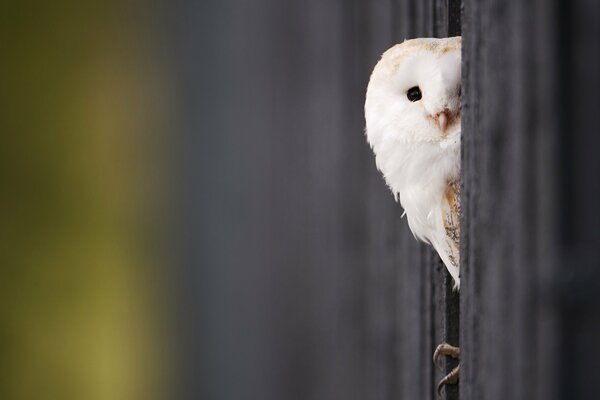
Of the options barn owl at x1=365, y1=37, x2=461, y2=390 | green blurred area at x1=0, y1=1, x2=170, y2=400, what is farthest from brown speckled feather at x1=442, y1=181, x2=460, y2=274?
green blurred area at x1=0, y1=1, x2=170, y2=400

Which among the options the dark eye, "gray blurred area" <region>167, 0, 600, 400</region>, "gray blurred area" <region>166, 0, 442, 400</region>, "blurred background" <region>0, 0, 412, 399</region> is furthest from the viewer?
"blurred background" <region>0, 0, 412, 399</region>

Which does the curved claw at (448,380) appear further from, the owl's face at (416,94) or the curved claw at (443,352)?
the owl's face at (416,94)

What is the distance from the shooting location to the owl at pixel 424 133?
693 mm

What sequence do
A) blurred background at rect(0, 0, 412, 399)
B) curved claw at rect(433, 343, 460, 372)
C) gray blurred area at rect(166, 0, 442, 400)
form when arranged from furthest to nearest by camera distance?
1. blurred background at rect(0, 0, 412, 399)
2. gray blurred area at rect(166, 0, 442, 400)
3. curved claw at rect(433, 343, 460, 372)

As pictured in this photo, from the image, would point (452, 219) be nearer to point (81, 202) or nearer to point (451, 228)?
point (451, 228)

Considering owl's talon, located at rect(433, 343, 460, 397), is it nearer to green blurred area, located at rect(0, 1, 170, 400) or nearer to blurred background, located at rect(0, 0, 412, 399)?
blurred background, located at rect(0, 0, 412, 399)

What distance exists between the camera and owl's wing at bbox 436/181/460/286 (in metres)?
0.72

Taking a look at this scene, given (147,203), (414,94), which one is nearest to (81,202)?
(147,203)

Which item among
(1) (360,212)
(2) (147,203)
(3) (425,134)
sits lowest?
(2) (147,203)

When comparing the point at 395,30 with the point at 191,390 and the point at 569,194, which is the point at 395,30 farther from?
the point at 191,390

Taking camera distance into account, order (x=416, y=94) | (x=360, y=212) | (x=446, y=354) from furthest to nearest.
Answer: (x=360, y=212) → (x=416, y=94) → (x=446, y=354)

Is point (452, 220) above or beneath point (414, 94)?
beneath

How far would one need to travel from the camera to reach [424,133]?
0.74m

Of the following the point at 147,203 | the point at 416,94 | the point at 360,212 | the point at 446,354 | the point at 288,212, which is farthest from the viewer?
the point at 147,203
